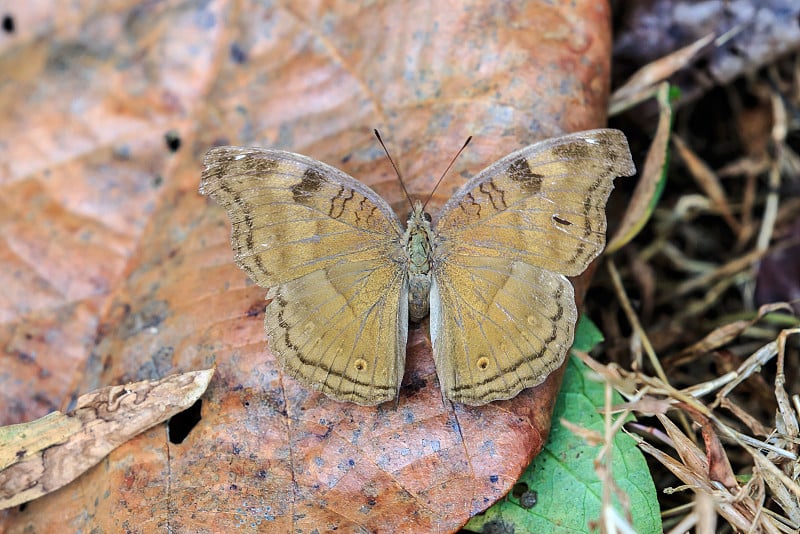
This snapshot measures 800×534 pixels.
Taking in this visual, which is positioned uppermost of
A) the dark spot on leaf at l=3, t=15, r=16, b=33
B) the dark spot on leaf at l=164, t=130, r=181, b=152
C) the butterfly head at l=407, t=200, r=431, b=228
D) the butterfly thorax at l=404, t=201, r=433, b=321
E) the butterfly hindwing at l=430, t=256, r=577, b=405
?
the dark spot on leaf at l=3, t=15, r=16, b=33

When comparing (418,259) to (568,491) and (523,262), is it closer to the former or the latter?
(523,262)

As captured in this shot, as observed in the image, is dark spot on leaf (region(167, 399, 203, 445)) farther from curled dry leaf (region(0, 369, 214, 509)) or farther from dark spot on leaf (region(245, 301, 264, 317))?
dark spot on leaf (region(245, 301, 264, 317))

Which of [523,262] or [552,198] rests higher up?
[552,198]

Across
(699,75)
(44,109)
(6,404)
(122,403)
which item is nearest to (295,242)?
(122,403)

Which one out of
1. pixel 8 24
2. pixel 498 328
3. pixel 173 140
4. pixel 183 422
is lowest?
pixel 183 422

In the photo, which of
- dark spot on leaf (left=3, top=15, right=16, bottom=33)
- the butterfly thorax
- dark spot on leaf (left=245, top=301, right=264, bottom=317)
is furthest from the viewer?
dark spot on leaf (left=3, top=15, right=16, bottom=33)

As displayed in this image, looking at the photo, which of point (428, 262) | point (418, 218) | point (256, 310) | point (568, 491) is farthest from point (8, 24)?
point (568, 491)

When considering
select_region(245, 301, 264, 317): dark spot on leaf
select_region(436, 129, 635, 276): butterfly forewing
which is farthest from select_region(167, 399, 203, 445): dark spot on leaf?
select_region(436, 129, 635, 276): butterfly forewing
